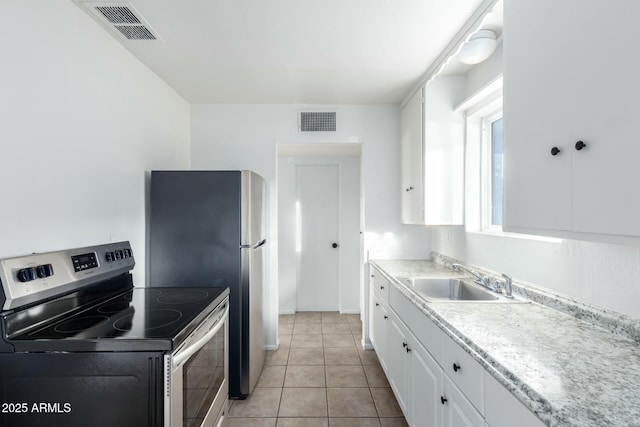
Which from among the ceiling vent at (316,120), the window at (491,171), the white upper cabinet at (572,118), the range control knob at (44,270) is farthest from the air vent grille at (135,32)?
the window at (491,171)

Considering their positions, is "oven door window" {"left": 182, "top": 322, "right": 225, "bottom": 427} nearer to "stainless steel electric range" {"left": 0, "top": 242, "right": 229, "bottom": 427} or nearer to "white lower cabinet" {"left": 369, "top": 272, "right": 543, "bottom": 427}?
"stainless steel electric range" {"left": 0, "top": 242, "right": 229, "bottom": 427}

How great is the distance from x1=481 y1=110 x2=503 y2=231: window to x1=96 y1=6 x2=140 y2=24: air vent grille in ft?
7.72

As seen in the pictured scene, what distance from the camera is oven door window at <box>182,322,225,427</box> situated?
1.31 m

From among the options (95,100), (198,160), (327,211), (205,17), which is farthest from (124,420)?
(327,211)

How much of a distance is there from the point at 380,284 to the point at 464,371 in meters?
1.48

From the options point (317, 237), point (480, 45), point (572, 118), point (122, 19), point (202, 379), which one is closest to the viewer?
point (572, 118)

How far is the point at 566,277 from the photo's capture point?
58.9 inches

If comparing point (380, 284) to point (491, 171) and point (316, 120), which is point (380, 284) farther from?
point (316, 120)

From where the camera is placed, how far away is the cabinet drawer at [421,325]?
145 centimetres

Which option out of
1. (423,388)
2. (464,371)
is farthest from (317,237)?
(464,371)

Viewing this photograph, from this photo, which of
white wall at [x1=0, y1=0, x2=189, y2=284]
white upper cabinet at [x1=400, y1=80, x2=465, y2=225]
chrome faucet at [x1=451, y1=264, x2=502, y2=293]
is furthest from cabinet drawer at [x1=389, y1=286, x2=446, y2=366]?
white wall at [x1=0, y1=0, x2=189, y2=284]

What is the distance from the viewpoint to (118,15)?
172 cm

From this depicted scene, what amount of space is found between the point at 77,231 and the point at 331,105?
2.35 metres

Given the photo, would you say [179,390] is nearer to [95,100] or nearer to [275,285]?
[95,100]
